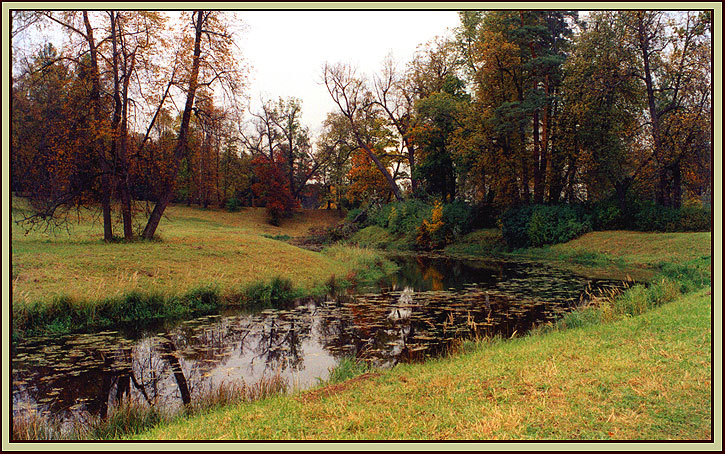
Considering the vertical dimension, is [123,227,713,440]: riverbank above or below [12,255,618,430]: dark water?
above

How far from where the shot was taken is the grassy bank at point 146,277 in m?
10.5

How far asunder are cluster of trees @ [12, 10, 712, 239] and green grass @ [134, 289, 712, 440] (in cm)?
671

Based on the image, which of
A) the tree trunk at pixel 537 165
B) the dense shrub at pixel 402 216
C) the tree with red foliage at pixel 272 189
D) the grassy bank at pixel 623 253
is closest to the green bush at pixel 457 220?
the dense shrub at pixel 402 216

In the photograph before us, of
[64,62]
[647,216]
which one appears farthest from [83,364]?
[647,216]

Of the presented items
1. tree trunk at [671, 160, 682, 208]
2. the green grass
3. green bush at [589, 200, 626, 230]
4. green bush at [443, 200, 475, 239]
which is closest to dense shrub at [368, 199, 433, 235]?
green bush at [443, 200, 475, 239]

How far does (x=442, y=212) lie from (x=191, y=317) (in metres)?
23.4

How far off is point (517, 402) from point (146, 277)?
10.9 meters

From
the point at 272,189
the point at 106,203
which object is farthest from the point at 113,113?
the point at 272,189

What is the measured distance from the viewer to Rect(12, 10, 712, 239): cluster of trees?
48.1 feet

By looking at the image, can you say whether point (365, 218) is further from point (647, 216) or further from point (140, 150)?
point (140, 150)

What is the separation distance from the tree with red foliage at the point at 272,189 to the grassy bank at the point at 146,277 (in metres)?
27.7

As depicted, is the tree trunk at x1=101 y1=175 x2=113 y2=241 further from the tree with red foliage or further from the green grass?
the tree with red foliage

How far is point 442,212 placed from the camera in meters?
32.9

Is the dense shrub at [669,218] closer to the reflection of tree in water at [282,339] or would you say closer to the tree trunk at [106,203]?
the reflection of tree in water at [282,339]
